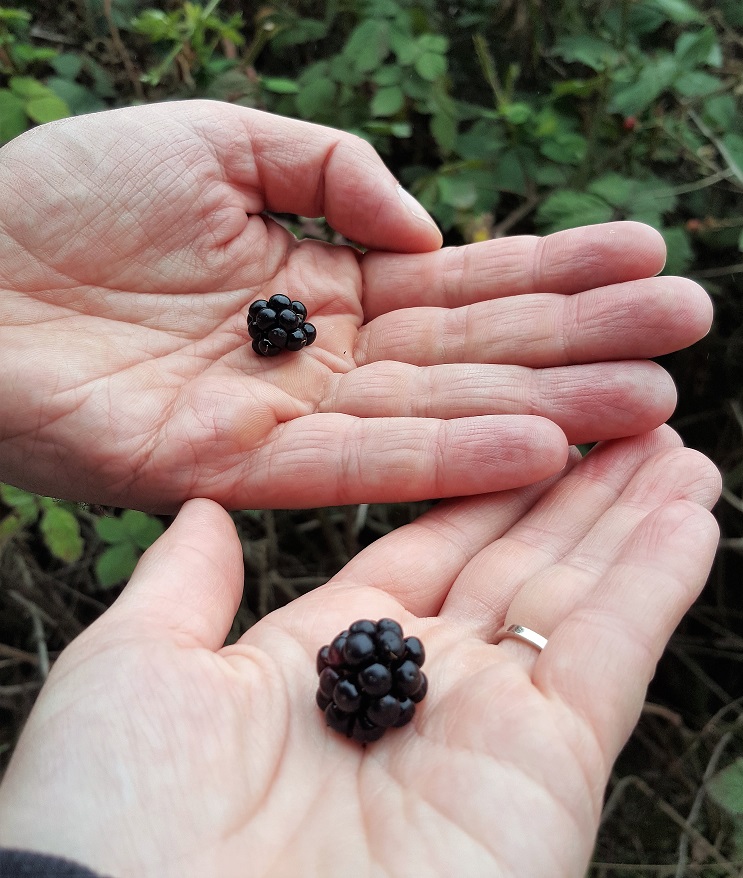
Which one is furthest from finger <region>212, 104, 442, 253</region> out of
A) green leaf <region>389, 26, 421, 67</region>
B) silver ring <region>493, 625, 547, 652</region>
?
silver ring <region>493, 625, 547, 652</region>

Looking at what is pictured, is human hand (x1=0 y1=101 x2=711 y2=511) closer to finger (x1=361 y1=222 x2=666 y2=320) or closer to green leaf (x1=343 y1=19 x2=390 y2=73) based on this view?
finger (x1=361 y1=222 x2=666 y2=320)

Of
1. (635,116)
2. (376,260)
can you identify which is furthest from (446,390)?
(635,116)

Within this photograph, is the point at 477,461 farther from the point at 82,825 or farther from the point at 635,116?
the point at 635,116

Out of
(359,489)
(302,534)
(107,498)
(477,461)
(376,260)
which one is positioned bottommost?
(302,534)

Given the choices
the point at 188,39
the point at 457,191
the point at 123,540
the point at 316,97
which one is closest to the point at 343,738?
the point at 123,540

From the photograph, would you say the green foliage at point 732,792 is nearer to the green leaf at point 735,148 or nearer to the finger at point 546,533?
the finger at point 546,533

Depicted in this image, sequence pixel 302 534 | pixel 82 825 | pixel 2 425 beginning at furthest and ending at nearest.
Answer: pixel 302 534 → pixel 2 425 → pixel 82 825
